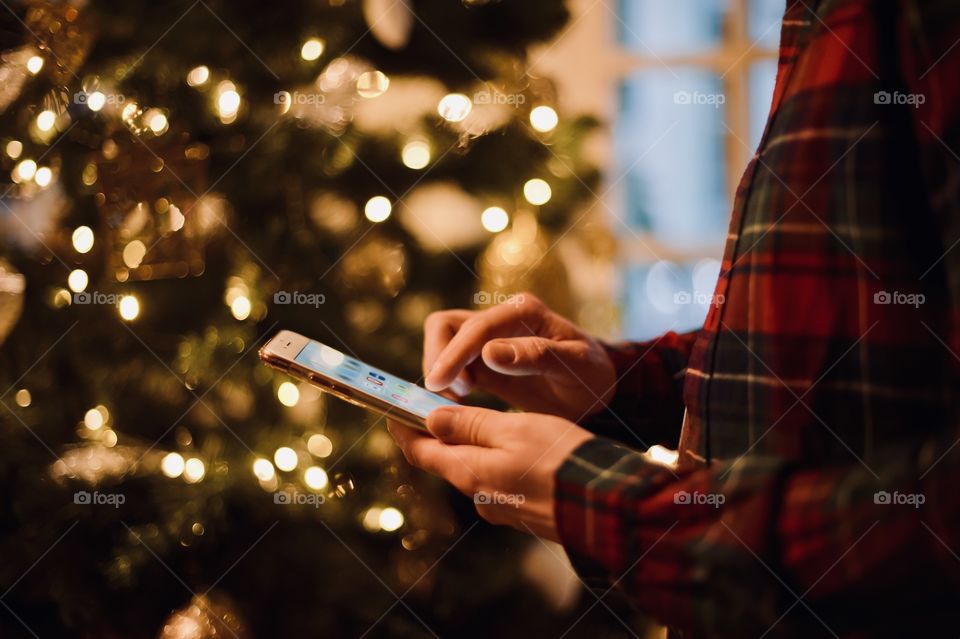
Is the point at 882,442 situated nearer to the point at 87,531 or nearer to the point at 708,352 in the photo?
the point at 708,352

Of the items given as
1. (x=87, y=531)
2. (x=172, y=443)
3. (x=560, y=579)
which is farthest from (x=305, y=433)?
(x=560, y=579)

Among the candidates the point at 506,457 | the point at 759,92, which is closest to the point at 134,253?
the point at 506,457

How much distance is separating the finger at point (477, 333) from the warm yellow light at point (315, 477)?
1.43 feet

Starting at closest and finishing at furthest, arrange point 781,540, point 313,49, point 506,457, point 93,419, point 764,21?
point 781,540 < point 506,457 < point 313,49 < point 93,419 < point 764,21

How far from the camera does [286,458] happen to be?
1.00 meters

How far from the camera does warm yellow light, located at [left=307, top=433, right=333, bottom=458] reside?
3.36ft

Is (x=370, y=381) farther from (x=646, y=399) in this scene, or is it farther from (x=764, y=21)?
(x=764, y=21)

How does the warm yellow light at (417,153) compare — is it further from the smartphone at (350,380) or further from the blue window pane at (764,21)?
the blue window pane at (764,21)

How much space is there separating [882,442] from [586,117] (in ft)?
2.65

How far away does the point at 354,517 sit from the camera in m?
1.02

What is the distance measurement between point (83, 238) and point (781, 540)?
114 centimetres

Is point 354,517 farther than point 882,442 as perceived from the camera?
Yes

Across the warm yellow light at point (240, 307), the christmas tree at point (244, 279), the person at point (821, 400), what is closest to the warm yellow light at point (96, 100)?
the christmas tree at point (244, 279)

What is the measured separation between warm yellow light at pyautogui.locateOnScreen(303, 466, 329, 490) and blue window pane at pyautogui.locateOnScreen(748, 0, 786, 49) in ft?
5.04
